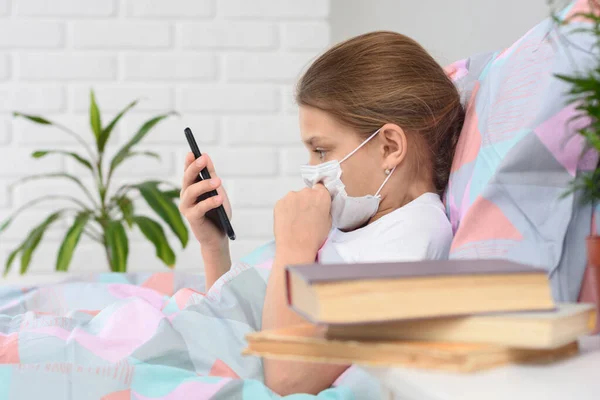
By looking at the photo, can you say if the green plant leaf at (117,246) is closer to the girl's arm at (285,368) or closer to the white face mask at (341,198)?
the white face mask at (341,198)

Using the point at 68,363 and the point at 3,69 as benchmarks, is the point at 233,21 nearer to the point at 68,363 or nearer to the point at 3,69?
the point at 3,69

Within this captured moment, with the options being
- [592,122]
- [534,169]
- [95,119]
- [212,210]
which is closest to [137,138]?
[95,119]

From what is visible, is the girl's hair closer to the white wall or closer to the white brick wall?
the white wall

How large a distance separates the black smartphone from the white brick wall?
4.14 ft

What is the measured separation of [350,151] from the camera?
1.21m

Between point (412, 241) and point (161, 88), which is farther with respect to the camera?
point (161, 88)

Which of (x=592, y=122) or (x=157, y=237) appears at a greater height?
(x=592, y=122)

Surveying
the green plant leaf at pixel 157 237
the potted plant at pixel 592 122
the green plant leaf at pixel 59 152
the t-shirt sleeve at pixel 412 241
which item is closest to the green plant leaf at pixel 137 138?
the green plant leaf at pixel 59 152

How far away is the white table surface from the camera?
462mm

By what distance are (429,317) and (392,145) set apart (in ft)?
2.37

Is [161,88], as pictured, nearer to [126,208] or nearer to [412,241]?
[126,208]

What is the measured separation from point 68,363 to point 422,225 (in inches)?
20.5

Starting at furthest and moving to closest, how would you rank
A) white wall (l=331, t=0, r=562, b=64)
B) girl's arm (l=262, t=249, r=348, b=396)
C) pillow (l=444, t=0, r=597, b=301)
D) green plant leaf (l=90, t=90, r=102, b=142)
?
green plant leaf (l=90, t=90, r=102, b=142) < white wall (l=331, t=0, r=562, b=64) < girl's arm (l=262, t=249, r=348, b=396) < pillow (l=444, t=0, r=597, b=301)

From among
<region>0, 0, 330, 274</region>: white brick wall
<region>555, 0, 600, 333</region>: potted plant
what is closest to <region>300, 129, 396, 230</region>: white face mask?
<region>555, 0, 600, 333</region>: potted plant
